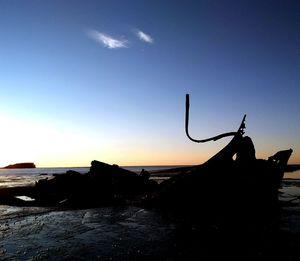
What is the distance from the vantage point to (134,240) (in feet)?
25.7

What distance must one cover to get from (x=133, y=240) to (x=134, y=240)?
1.1 inches

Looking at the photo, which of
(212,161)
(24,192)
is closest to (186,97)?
(212,161)

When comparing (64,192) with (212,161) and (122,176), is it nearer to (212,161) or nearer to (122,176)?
(122,176)

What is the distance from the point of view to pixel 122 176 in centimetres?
2127

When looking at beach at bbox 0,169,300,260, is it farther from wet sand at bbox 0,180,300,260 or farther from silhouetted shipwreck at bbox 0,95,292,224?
silhouetted shipwreck at bbox 0,95,292,224

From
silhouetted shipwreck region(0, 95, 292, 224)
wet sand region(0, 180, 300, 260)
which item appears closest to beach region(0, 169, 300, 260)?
wet sand region(0, 180, 300, 260)

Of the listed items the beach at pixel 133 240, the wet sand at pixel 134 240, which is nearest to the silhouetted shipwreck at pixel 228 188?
the beach at pixel 133 240

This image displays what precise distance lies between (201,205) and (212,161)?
214cm

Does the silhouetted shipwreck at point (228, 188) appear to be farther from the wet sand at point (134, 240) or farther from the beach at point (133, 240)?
the wet sand at point (134, 240)

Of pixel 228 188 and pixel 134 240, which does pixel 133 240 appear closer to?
pixel 134 240

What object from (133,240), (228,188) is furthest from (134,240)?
(228,188)

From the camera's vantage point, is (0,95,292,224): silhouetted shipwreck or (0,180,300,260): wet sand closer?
(0,180,300,260): wet sand

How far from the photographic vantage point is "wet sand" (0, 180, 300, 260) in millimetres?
6516

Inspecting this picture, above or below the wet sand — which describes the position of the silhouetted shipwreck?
above
